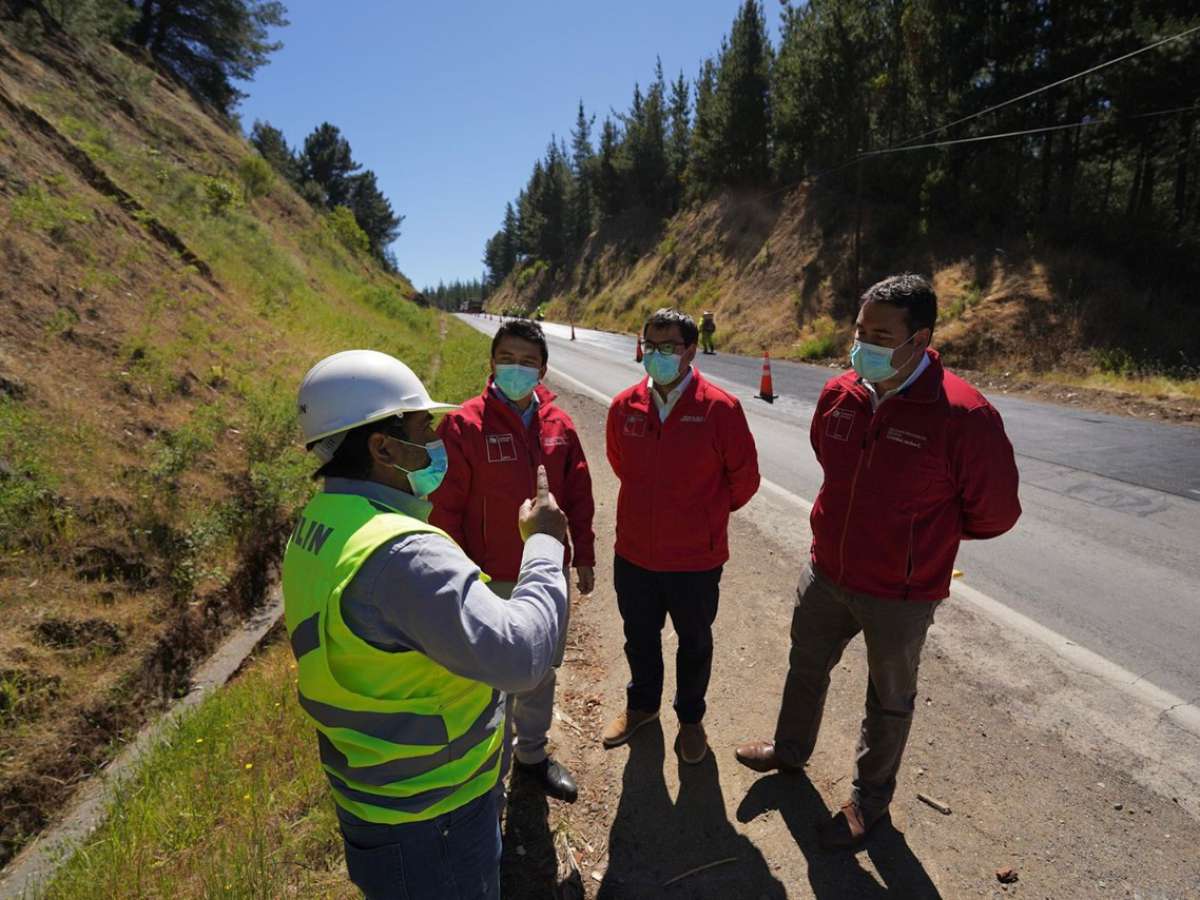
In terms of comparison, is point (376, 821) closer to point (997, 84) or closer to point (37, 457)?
point (37, 457)

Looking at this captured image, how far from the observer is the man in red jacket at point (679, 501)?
3.10m

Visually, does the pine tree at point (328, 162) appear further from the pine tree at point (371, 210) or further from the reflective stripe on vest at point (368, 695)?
the reflective stripe on vest at point (368, 695)

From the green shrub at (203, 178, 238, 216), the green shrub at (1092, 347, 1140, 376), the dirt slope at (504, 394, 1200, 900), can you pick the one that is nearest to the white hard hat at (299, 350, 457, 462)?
the dirt slope at (504, 394, 1200, 900)

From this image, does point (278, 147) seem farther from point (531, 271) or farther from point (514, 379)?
point (514, 379)

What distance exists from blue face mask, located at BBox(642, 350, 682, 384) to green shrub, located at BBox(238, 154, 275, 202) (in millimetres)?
24516

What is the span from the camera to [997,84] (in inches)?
824

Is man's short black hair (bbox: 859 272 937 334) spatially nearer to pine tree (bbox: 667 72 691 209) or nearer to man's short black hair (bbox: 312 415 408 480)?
man's short black hair (bbox: 312 415 408 480)

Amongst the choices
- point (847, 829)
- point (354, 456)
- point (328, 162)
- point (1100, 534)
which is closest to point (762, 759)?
point (847, 829)

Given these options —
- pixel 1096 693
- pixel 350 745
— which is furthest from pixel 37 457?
pixel 1096 693

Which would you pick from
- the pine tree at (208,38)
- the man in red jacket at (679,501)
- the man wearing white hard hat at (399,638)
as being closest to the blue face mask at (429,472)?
the man wearing white hard hat at (399,638)

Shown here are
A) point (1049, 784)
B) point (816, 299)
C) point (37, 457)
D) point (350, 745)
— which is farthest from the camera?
point (816, 299)

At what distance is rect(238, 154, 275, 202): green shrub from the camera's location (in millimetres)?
A: 23516

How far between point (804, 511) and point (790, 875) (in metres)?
4.27

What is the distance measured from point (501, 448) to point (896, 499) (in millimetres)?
1662
